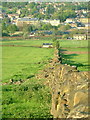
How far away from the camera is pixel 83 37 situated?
110250 mm

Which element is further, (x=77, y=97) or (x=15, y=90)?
(x=15, y=90)

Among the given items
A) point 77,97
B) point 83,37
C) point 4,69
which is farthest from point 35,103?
point 83,37

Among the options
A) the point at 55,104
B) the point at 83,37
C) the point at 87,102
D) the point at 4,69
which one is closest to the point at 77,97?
the point at 87,102

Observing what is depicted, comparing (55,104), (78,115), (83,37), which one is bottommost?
(83,37)

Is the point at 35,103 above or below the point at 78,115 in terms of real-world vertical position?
below

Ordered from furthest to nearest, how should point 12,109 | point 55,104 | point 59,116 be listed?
point 12,109 → point 55,104 → point 59,116

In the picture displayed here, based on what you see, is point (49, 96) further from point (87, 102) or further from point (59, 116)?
point (87, 102)

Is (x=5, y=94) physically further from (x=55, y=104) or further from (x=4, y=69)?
(x=4, y=69)

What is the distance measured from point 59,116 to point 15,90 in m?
12.3

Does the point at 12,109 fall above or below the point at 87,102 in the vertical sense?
below

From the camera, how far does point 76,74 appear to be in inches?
793

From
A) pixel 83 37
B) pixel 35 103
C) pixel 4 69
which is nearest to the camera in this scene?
pixel 35 103

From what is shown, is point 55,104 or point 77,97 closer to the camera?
point 77,97

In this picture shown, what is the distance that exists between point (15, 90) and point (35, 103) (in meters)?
4.05
